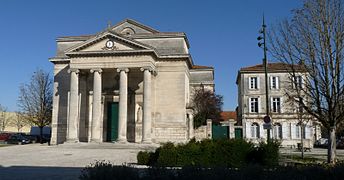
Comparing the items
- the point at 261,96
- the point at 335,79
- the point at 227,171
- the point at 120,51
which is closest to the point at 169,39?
the point at 120,51

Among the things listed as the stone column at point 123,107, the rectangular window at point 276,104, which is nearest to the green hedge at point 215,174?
the stone column at point 123,107

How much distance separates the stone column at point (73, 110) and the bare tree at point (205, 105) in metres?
15.9

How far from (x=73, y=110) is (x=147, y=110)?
7.11 meters

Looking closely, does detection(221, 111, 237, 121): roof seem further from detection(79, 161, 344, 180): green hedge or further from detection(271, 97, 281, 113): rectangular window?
detection(79, 161, 344, 180): green hedge

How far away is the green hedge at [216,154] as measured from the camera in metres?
14.9

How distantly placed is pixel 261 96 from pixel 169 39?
16284 mm

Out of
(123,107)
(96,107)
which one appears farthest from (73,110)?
(123,107)

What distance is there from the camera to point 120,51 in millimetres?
31484

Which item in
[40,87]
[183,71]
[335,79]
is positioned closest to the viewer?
[335,79]

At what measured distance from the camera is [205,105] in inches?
1741

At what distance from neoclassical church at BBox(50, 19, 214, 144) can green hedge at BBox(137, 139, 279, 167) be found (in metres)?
15.4

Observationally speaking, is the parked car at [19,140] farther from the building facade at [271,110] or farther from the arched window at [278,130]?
the arched window at [278,130]

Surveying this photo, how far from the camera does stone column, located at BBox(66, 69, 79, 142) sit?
31531mm

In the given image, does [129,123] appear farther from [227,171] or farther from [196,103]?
[227,171]
